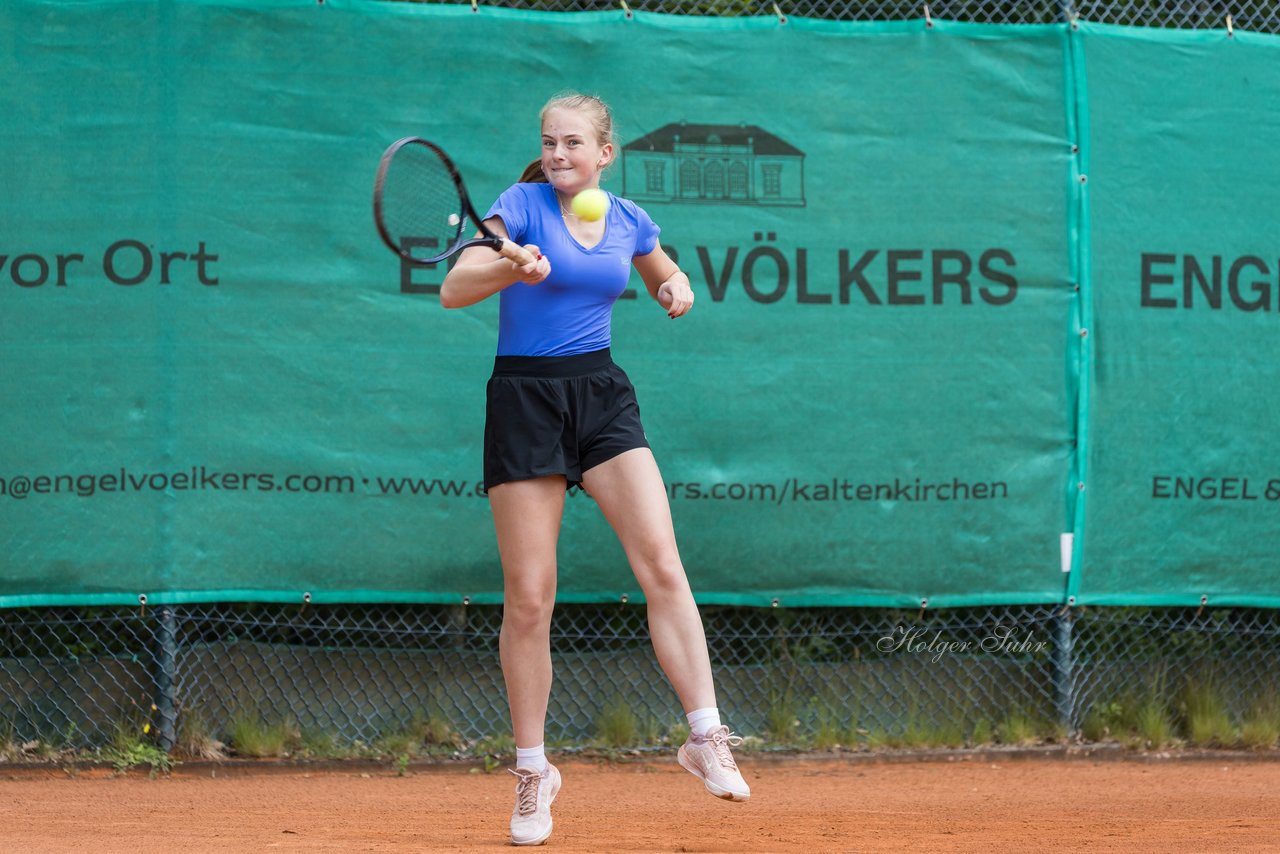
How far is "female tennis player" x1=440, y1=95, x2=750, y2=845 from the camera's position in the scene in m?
3.37

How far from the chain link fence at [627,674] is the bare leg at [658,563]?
1.54 m

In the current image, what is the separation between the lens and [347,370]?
474cm

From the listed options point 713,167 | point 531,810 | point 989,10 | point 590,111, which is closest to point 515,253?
point 590,111

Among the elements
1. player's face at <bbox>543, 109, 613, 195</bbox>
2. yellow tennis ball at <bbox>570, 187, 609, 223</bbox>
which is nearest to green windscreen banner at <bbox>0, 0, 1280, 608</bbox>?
player's face at <bbox>543, 109, 613, 195</bbox>

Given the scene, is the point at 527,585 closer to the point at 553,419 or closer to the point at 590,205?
the point at 553,419

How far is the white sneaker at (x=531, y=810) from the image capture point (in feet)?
11.4

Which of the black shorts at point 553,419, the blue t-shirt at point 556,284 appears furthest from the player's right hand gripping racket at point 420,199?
the black shorts at point 553,419

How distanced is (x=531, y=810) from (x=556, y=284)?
1.33 meters

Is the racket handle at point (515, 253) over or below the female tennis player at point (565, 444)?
over

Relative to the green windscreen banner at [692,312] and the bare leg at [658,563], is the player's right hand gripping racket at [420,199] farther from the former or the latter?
the green windscreen banner at [692,312]

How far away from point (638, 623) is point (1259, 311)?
2565 millimetres

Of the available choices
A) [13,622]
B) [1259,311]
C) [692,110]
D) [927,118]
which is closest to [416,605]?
[13,622]

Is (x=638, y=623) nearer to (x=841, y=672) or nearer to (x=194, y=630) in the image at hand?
(x=841, y=672)

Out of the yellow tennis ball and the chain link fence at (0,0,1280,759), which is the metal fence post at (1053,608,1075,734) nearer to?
the chain link fence at (0,0,1280,759)
